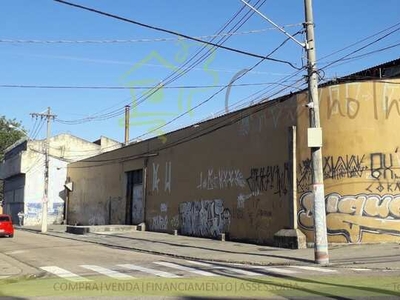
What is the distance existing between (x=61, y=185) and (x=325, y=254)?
46903 millimetres

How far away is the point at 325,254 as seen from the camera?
50.2 feet

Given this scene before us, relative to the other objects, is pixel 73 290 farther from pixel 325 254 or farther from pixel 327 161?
pixel 327 161

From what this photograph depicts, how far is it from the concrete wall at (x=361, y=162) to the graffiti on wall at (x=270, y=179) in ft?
4.78

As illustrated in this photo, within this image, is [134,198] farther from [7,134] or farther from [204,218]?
[7,134]

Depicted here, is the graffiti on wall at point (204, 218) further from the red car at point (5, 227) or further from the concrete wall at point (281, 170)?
the red car at point (5, 227)

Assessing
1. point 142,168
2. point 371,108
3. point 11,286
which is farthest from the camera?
point 142,168

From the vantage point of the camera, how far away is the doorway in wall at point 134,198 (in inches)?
1532

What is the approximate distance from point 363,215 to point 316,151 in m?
5.31

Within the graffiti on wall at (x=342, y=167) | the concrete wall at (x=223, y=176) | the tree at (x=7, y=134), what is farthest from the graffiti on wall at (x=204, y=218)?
the tree at (x=7, y=134)

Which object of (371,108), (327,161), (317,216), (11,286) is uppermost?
(371,108)

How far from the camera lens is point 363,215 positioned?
19984 millimetres

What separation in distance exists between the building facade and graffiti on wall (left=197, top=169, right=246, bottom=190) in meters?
0.05

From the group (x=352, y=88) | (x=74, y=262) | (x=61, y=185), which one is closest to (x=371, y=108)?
(x=352, y=88)

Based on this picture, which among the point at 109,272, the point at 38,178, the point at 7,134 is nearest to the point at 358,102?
the point at 109,272
